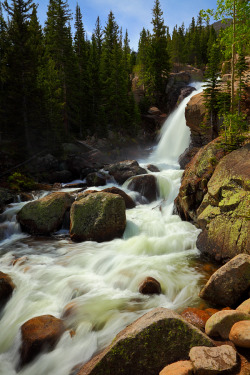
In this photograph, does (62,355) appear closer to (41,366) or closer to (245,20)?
(41,366)

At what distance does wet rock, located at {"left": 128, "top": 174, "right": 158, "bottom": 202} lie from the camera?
17484 mm

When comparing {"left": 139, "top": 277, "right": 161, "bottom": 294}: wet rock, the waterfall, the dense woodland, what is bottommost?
{"left": 139, "top": 277, "right": 161, "bottom": 294}: wet rock

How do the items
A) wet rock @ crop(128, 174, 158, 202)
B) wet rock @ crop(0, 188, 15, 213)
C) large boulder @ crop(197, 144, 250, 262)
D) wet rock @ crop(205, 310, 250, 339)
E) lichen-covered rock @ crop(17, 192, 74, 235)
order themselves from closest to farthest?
wet rock @ crop(205, 310, 250, 339), large boulder @ crop(197, 144, 250, 262), lichen-covered rock @ crop(17, 192, 74, 235), wet rock @ crop(0, 188, 15, 213), wet rock @ crop(128, 174, 158, 202)

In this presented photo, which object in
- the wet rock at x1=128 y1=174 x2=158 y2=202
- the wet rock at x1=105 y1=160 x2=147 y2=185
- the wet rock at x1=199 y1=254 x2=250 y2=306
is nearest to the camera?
the wet rock at x1=199 y1=254 x2=250 y2=306

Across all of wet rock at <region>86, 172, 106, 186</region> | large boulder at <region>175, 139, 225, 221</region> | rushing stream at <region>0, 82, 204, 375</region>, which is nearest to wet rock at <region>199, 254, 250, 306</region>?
rushing stream at <region>0, 82, 204, 375</region>

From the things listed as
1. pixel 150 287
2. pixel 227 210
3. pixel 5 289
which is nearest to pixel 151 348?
pixel 150 287

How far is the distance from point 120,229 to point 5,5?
2594cm

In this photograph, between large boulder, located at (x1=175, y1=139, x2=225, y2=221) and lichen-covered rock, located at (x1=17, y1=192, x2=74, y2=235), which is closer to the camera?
→ large boulder, located at (x1=175, y1=139, x2=225, y2=221)

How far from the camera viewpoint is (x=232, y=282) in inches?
230

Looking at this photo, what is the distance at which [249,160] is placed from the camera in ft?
31.6

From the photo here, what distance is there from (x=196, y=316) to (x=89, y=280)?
12.6 feet

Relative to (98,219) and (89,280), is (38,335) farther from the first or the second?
(98,219)

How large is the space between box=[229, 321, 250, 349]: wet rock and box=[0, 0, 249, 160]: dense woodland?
14.2 m

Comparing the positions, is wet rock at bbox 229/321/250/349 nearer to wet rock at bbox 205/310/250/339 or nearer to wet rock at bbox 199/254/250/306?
wet rock at bbox 205/310/250/339
